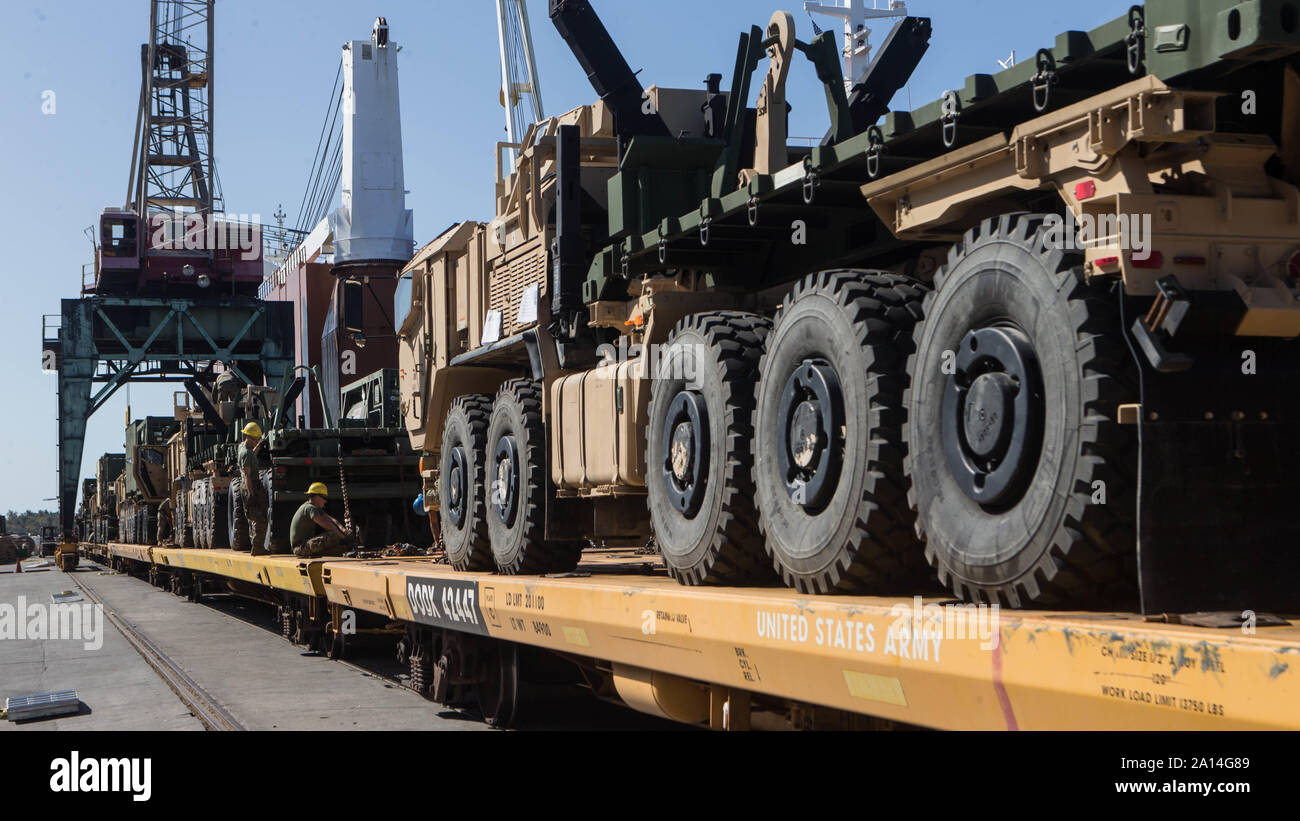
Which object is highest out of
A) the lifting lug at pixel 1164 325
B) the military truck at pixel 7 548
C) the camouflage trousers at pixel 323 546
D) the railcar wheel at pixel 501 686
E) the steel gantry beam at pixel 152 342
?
the steel gantry beam at pixel 152 342

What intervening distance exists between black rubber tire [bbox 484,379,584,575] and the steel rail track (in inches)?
113

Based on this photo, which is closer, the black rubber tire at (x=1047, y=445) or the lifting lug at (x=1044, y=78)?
the black rubber tire at (x=1047, y=445)

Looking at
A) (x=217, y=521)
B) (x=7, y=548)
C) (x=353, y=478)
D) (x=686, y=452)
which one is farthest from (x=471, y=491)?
(x=7, y=548)

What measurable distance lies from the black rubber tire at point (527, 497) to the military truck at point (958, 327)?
0.05m

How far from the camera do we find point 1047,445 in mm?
4160

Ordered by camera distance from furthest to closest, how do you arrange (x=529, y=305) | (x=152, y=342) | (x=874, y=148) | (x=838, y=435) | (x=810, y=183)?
(x=152, y=342) < (x=529, y=305) < (x=810, y=183) < (x=838, y=435) < (x=874, y=148)

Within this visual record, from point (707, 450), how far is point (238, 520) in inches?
637

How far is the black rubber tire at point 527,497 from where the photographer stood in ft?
28.4

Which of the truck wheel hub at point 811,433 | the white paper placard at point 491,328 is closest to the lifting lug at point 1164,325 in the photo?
the truck wheel hub at point 811,433

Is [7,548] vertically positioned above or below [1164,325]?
below

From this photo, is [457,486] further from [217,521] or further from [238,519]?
[217,521]

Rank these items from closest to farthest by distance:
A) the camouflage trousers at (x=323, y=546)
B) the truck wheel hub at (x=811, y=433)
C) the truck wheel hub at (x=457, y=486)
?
1. the truck wheel hub at (x=811, y=433)
2. the truck wheel hub at (x=457, y=486)
3. the camouflage trousers at (x=323, y=546)

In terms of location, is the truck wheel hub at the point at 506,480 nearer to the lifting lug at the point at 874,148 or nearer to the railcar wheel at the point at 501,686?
the railcar wheel at the point at 501,686

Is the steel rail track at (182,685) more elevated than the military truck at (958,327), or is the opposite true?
the military truck at (958,327)
